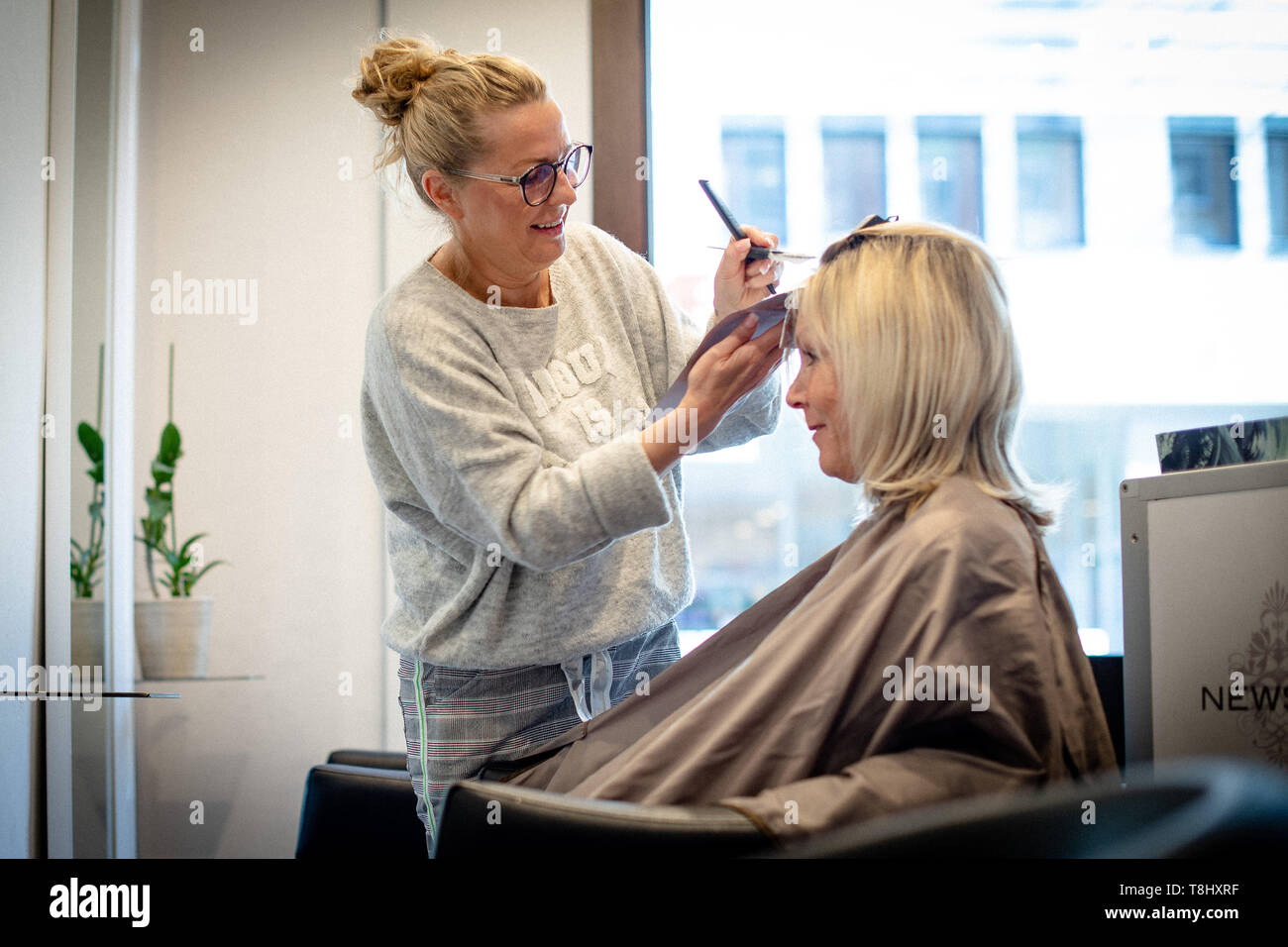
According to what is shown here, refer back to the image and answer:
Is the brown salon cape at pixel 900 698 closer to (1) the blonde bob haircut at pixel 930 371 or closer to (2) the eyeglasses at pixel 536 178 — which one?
(1) the blonde bob haircut at pixel 930 371

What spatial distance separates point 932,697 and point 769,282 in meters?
0.80

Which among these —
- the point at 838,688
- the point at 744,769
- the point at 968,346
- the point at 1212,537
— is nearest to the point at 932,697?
the point at 838,688

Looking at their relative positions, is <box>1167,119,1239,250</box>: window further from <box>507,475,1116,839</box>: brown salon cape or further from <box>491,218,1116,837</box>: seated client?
<box>507,475,1116,839</box>: brown salon cape

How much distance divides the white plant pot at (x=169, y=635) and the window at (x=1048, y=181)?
242cm

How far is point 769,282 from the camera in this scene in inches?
65.6

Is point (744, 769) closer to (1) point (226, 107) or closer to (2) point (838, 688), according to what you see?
(2) point (838, 688)

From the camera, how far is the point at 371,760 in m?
2.08

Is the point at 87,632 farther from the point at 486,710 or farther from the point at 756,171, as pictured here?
the point at 756,171

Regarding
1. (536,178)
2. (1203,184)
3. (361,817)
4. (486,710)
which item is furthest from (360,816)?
(1203,184)

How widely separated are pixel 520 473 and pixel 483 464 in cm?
5

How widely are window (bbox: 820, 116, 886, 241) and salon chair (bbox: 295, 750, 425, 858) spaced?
1879 mm

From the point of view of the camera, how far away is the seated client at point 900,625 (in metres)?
1.09

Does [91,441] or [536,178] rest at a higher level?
[536,178]

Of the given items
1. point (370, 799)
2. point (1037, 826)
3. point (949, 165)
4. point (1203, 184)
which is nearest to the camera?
point (1037, 826)
